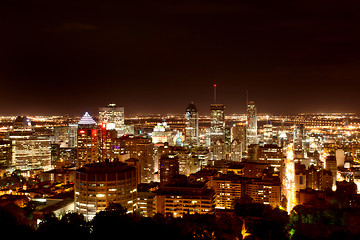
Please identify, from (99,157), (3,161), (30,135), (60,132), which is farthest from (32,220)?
(60,132)

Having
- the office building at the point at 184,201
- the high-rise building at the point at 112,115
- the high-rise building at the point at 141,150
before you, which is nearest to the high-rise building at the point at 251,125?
the high-rise building at the point at 112,115

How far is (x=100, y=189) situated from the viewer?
14906 mm

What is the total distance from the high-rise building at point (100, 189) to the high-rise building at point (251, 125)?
31348 mm

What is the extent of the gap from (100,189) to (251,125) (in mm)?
37865

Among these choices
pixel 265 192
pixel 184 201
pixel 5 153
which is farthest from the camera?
pixel 5 153

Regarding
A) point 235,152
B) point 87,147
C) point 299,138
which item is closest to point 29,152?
point 87,147

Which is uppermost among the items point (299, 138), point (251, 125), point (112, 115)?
point (112, 115)

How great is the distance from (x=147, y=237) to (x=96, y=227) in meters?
1.68

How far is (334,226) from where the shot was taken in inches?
462

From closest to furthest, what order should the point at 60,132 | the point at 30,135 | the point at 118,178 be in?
the point at 118,178
the point at 30,135
the point at 60,132

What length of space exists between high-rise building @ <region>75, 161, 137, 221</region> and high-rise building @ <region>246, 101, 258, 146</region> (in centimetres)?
3135

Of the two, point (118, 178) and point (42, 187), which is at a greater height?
point (118, 178)

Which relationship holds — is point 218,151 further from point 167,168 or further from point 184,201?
point 184,201

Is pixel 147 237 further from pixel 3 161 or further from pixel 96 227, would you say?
pixel 3 161
